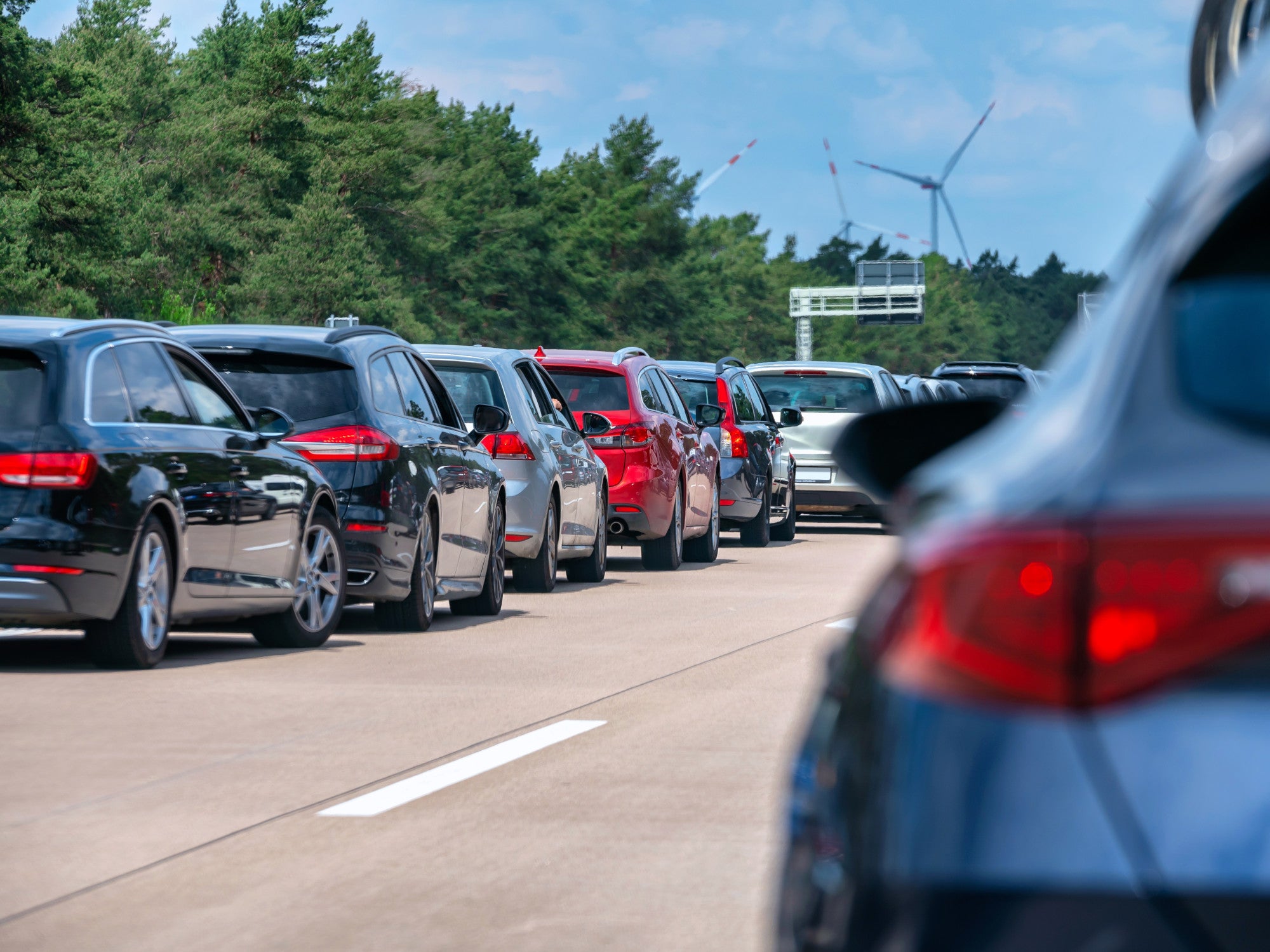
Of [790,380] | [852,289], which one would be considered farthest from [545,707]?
[852,289]

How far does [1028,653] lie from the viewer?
195cm

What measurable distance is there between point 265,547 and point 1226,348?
369 inches

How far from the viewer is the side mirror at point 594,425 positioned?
18.1 metres

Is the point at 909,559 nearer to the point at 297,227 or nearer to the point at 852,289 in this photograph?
the point at 297,227

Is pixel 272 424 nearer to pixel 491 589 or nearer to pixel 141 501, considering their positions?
pixel 141 501

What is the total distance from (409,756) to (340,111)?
72.9 m

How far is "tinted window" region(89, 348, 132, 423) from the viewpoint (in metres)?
9.90

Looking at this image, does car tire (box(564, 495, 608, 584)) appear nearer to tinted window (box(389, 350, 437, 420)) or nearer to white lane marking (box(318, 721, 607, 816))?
tinted window (box(389, 350, 437, 420))

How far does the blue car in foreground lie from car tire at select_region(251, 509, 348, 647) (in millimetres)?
9589

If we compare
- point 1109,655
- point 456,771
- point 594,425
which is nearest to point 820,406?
point 594,425

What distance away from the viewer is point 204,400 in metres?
11.0

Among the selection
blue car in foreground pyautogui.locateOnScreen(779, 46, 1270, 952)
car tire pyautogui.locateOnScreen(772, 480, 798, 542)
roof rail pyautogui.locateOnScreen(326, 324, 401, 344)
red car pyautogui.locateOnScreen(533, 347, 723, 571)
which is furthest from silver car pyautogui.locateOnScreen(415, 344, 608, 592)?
blue car in foreground pyautogui.locateOnScreen(779, 46, 1270, 952)

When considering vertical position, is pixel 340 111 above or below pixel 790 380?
above

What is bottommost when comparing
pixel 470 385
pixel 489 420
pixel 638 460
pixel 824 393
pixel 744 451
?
pixel 638 460
